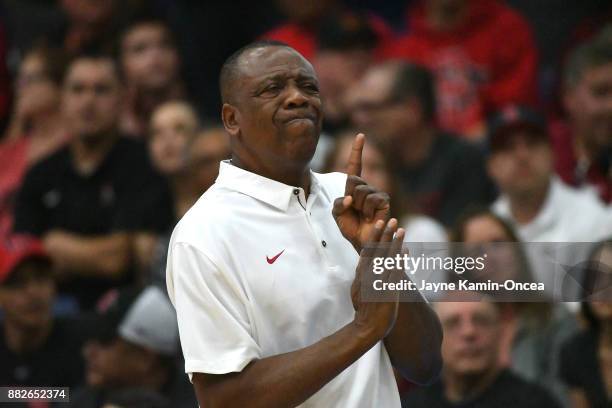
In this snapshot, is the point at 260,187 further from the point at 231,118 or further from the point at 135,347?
the point at 135,347

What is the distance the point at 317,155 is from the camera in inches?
257

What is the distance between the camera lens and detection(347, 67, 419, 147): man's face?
6.46m

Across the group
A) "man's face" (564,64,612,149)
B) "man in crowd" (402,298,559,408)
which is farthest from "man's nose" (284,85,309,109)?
"man's face" (564,64,612,149)

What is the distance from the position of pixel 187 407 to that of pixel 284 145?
218cm

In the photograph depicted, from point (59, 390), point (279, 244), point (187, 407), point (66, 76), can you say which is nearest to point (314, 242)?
point (279, 244)

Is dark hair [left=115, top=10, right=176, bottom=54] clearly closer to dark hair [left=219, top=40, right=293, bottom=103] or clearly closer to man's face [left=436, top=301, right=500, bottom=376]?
man's face [left=436, top=301, right=500, bottom=376]

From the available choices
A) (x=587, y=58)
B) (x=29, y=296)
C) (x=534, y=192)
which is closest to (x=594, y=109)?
(x=587, y=58)

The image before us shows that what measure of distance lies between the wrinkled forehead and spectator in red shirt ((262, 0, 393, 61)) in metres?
4.25

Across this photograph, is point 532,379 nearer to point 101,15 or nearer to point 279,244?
point 279,244

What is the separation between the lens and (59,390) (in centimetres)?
385

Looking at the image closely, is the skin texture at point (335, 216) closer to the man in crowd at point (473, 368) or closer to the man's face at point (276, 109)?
the man's face at point (276, 109)

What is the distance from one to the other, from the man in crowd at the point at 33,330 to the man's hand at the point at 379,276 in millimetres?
3014

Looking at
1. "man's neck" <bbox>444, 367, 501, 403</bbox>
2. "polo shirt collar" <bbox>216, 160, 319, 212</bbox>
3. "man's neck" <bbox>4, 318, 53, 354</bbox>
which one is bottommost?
"man's neck" <bbox>444, 367, 501, 403</bbox>

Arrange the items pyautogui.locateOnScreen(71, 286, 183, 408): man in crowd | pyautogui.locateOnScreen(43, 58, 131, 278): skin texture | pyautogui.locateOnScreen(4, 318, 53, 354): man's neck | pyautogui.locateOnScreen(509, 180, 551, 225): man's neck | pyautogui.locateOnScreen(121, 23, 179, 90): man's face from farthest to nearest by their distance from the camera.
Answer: pyautogui.locateOnScreen(121, 23, 179, 90): man's face → pyautogui.locateOnScreen(43, 58, 131, 278): skin texture → pyautogui.locateOnScreen(509, 180, 551, 225): man's neck → pyautogui.locateOnScreen(4, 318, 53, 354): man's neck → pyautogui.locateOnScreen(71, 286, 183, 408): man in crowd
